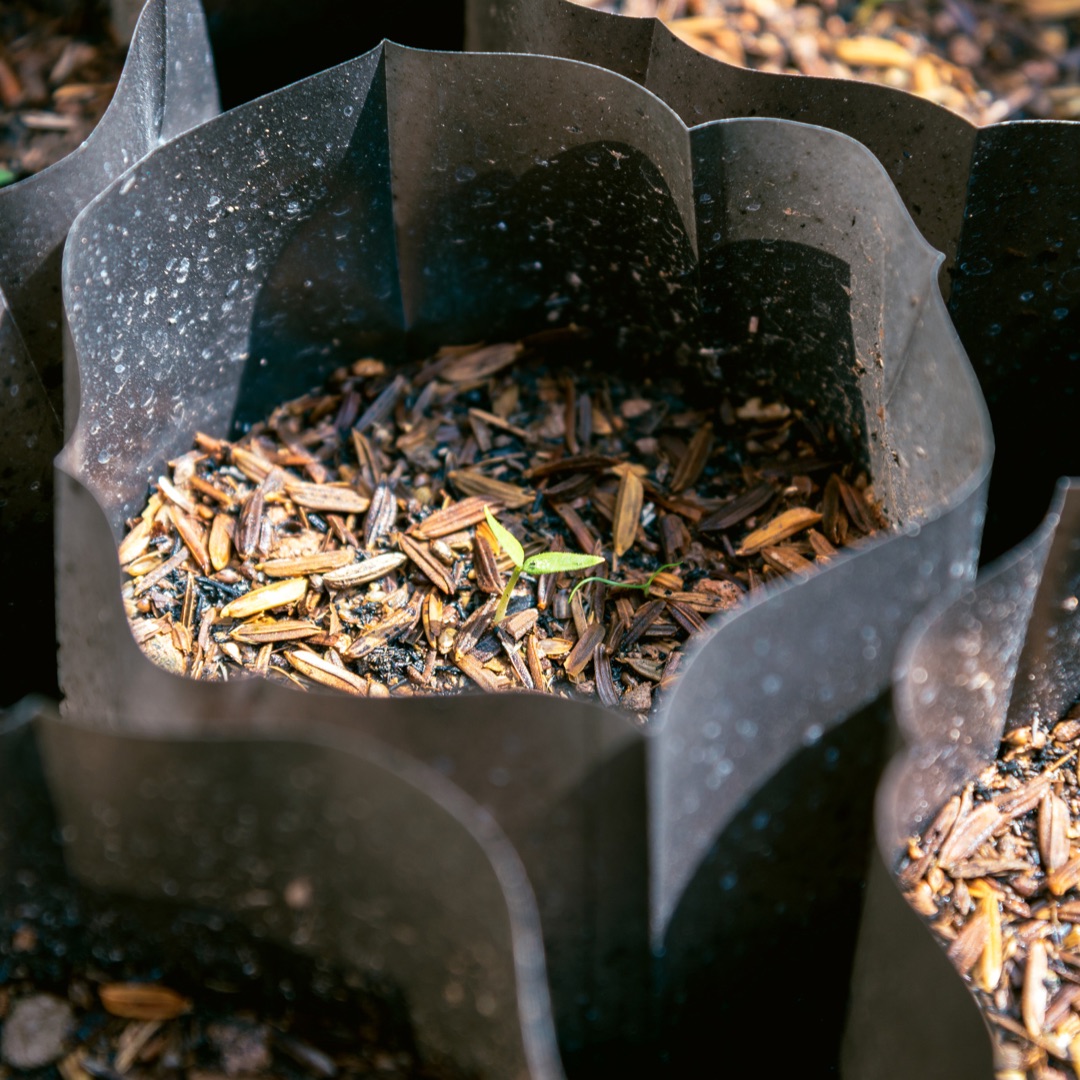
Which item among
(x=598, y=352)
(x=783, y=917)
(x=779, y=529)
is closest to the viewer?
(x=783, y=917)

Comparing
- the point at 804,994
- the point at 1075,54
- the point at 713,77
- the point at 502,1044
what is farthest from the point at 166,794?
the point at 1075,54

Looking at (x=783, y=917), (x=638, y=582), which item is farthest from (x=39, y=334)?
(x=783, y=917)

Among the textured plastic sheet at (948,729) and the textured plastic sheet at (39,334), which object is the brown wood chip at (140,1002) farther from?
the textured plastic sheet at (948,729)

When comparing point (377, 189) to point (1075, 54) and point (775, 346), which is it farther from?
point (1075, 54)

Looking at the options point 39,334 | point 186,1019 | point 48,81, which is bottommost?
point 186,1019

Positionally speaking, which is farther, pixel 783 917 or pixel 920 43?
pixel 920 43

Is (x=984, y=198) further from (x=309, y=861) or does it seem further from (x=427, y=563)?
(x=309, y=861)

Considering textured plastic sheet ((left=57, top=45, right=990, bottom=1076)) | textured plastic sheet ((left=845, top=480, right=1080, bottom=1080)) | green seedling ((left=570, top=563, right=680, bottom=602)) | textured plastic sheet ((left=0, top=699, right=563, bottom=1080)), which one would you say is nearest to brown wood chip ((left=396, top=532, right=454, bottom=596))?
green seedling ((left=570, top=563, right=680, bottom=602))
